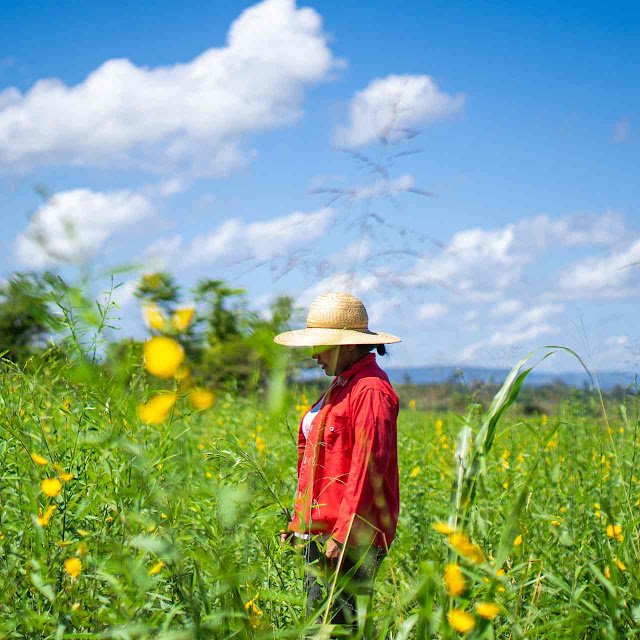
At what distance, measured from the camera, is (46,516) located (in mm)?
1778

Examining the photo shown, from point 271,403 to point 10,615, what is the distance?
3.98ft

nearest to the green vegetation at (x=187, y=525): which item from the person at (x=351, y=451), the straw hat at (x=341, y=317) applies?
the person at (x=351, y=451)

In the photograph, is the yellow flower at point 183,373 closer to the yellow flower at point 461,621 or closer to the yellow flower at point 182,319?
the yellow flower at point 182,319

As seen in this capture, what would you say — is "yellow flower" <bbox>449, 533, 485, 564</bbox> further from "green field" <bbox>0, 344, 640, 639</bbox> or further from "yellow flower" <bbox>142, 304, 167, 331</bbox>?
"yellow flower" <bbox>142, 304, 167, 331</bbox>

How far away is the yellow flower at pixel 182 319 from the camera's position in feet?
3.07

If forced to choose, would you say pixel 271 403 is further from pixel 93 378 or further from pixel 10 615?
pixel 10 615

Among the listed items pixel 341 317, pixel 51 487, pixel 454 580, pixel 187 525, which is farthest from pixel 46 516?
pixel 341 317

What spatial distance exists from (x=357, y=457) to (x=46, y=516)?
3.74 feet

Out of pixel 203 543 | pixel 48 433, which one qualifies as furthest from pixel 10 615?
pixel 48 433

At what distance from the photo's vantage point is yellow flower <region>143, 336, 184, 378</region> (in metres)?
0.89

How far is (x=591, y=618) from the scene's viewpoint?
79.0 inches

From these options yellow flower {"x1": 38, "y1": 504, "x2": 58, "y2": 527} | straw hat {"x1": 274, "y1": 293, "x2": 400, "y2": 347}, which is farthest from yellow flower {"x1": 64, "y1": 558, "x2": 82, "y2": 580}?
straw hat {"x1": 274, "y1": 293, "x2": 400, "y2": 347}

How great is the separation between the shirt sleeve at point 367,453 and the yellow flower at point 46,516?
99 cm

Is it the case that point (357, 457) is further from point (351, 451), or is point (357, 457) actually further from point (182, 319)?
point (182, 319)
